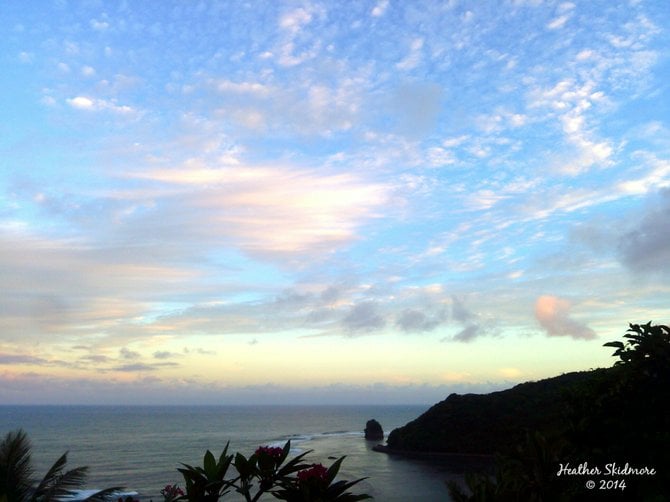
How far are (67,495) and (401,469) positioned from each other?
72.7m

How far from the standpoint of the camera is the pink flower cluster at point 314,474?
22.4 ft

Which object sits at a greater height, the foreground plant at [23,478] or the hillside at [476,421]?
the foreground plant at [23,478]

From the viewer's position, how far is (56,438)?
408 feet

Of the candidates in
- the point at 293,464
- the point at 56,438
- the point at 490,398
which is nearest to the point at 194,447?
the point at 56,438

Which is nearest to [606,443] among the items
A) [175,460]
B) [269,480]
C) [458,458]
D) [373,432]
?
[269,480]

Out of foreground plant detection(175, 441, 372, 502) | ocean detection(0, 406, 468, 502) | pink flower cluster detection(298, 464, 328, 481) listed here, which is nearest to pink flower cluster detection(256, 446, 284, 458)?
foreground plant detection(175, 441, 372, 502)

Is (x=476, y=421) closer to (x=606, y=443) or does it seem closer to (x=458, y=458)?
(x=458, y=458)

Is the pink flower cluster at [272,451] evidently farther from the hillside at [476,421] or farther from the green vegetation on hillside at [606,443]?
the hillside at [476,421]

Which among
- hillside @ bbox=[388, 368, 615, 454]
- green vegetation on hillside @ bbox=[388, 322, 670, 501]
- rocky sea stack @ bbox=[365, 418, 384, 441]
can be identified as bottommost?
rocky sea stack @ bbox=[365, 418, 384, 441]

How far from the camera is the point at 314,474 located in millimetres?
6875

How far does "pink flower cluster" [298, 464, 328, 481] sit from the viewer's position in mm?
6814

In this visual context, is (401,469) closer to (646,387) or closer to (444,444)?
A: (444,444)

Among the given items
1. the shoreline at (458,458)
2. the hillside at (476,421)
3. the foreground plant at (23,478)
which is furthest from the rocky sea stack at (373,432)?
the foreground plant at (23,478)

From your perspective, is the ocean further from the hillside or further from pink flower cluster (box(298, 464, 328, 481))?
pink flower cluster (box(298, 464, 328, 481))
